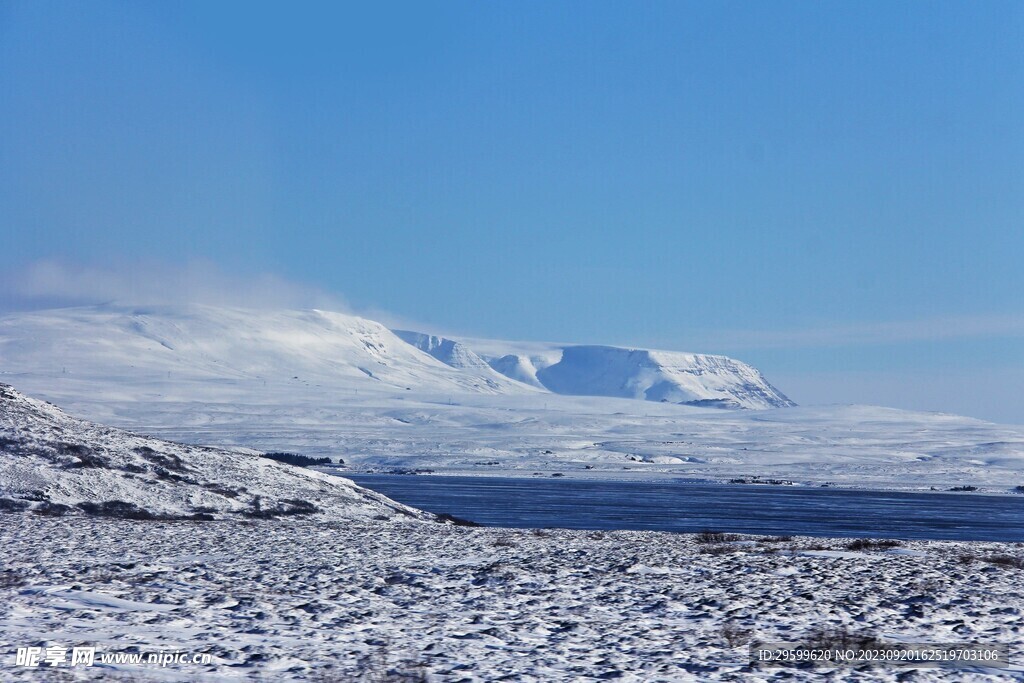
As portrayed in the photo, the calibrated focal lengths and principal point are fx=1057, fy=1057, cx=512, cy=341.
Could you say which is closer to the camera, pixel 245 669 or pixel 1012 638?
pixel 245 669

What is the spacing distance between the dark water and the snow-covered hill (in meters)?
10.3

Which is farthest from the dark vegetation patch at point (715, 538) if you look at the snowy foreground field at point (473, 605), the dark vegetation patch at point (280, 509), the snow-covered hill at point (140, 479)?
the dark vegetation patch at point (280, 509)

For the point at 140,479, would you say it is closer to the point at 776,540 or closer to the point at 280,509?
the point at 280,509

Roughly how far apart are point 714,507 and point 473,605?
5348 centimetres

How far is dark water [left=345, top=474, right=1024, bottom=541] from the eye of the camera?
5056 centimetres

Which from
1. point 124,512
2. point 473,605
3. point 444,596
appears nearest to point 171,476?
point 124,512

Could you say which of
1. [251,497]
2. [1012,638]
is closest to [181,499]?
[251,497]

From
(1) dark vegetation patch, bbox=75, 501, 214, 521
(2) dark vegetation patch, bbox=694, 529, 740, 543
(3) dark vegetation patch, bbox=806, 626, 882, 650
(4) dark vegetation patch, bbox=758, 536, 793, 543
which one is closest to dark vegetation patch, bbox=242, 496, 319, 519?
(1) dark vegetation patch, bbox=75, 501, 214, 521

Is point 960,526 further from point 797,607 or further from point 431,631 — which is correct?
point 431,631

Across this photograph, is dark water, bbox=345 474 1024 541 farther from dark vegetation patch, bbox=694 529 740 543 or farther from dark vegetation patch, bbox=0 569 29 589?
dark vegetation patch, bbox=0 569 29 589

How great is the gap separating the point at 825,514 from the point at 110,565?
174ft

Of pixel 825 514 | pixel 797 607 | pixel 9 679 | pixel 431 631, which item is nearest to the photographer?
pixel 9 679

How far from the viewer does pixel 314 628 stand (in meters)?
14.0

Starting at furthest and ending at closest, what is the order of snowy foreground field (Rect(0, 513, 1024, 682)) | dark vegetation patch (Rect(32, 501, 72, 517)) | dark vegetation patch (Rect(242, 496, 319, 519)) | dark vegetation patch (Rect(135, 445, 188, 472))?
dark vegetation patch (Rect(135, 445, 188, 472))
dark vegetation patch (Rect(242, 496, 319, 519))
dark vegetation patch (Rect(32, 501, 72, 517))
snowy foreground field (Rect(0, 513, 1024, 682))
